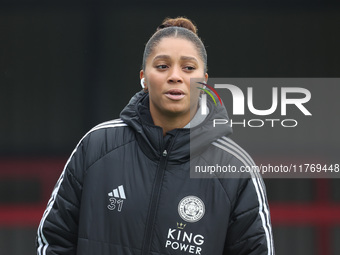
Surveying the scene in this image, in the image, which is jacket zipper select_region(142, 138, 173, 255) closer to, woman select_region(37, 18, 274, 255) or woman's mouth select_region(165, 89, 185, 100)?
woman select_region(37, 18, 274, 255)

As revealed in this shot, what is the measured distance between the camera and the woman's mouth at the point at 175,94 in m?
1.65

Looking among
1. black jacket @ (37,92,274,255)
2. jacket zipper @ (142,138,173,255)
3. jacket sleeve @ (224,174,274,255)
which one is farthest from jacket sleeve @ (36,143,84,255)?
jacket sleeve @ (224,174,274,255)

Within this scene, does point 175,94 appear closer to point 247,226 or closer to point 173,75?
point 173,75

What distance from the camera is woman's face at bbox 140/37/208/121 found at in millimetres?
1658

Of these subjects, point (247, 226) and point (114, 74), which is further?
point (114, 74)

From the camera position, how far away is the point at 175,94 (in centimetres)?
166

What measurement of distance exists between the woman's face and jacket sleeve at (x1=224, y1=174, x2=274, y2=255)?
0.27 metres

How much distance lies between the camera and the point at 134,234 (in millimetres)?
1603

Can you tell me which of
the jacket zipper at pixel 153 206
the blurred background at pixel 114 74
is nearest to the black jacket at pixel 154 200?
the jacket zipper at pixel 153 206

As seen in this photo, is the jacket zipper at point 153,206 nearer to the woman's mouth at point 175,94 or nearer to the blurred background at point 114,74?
the woman's mouth at point 175,94

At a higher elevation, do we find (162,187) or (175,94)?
(175,94)

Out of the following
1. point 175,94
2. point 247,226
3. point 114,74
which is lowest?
point 247,226

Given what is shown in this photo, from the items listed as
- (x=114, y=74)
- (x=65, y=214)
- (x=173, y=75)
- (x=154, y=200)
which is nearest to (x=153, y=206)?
(x=154, y=200)

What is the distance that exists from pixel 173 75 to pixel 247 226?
0.45m
